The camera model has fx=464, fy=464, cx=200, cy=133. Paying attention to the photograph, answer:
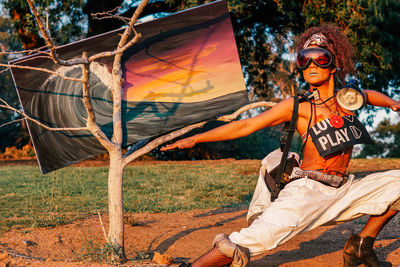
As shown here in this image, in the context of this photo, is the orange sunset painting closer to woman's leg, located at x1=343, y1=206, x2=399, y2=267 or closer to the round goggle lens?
the round goggle lens

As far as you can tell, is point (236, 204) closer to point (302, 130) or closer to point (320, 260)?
point (320, 260)

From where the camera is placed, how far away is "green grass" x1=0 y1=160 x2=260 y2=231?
7438mm

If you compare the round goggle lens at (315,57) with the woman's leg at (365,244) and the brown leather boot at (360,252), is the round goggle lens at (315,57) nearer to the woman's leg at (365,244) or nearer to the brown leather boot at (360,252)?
the woman's leg at (365,244)

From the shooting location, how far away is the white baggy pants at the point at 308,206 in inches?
126

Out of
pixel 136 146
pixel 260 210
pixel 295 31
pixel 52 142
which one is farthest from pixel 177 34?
pixel 295 31

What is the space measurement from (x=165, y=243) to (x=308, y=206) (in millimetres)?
2508

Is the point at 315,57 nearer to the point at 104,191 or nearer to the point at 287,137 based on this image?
the point at 287,137

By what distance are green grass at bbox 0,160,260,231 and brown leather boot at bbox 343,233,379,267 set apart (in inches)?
158

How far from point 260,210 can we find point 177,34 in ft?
7.09

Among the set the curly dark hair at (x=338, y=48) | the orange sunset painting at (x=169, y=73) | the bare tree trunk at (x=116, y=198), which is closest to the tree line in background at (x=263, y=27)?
the orange sunset painting at (x=169, y=73)

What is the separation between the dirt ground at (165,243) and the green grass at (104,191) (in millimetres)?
811

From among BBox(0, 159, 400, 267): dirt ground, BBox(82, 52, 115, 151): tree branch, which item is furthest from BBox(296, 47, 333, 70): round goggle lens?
BBox(0, 159, 400, 267): dirt ground

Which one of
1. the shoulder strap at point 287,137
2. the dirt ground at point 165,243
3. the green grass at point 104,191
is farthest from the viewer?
the green grass at point 104,191

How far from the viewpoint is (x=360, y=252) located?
153 inches
